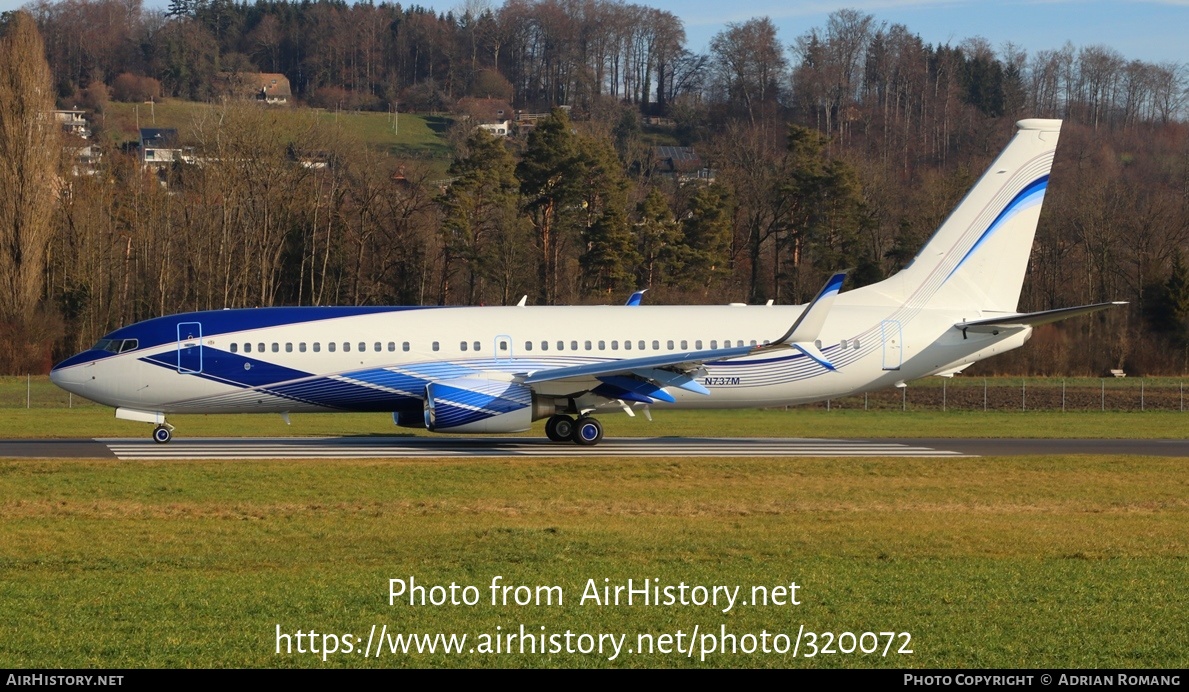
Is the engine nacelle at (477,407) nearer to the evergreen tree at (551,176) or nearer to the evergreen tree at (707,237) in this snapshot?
the evergreen tree at (707,237)

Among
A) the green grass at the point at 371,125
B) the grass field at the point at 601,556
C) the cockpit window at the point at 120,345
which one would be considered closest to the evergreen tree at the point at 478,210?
the cockpit window at the point at 120,345

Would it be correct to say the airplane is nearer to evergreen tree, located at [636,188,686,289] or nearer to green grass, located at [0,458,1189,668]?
green grass, located at [0,458,1189,668]

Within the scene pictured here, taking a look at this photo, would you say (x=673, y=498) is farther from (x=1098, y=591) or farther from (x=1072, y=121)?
(x=1072, y=121)

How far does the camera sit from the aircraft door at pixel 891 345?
32.7m

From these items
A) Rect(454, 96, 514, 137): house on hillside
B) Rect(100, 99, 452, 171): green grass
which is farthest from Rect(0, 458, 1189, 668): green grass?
Rect(454, 96, 514, 137): house on hillside

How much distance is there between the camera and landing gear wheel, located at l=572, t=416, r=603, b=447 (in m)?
31.9

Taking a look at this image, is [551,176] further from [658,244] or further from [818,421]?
[818,421]

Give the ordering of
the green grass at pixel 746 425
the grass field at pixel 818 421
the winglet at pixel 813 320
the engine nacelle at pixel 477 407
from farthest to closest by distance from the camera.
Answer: the grass field at pixel 818 421, the green grass at pixel 746 425, the engine nacelle at pixel 477 407, the winglet at pixel 813 320

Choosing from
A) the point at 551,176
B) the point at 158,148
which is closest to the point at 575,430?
the point at 551,176

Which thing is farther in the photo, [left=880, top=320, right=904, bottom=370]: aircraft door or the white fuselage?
[left=880, top=320, right=904, bottom=370]: aircraft door

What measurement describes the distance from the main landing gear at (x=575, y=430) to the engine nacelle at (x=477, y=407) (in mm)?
1820

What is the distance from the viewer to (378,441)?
33.8m

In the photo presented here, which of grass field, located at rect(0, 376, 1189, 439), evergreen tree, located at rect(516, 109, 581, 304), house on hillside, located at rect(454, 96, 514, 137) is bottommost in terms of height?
grass field, located at rect(0, 376, 1189, 439)
